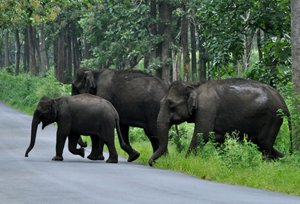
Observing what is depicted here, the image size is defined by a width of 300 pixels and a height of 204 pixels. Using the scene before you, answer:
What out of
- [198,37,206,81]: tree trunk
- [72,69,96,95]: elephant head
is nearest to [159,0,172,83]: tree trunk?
[198,37,206,81]: tree trunk

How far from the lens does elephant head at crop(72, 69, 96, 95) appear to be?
20875 mm

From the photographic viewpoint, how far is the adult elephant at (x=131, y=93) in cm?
2039

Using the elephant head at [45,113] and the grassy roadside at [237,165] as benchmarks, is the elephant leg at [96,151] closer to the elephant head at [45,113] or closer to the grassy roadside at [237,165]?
the grassy roadside at [237,165]

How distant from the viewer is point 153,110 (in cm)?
2034

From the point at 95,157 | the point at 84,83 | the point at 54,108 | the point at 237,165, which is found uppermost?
the point at 84,83

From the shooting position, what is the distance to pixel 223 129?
18.5 meters

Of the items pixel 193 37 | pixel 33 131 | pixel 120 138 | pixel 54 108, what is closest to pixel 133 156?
pixel 120 138

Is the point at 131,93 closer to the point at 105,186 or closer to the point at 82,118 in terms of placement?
the point at 82,118

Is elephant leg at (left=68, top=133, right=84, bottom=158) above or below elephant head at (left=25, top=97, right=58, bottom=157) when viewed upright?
below

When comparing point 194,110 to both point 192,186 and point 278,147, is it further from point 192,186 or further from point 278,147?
point 192,186

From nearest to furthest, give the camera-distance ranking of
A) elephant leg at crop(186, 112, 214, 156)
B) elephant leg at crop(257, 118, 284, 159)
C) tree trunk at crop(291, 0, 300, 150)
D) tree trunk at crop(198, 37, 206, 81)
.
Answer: elephant leg at crop(186, 112, 214, 156), elephant leg at crop(257, 118, 284, 159), tree trunk at crop(291, 0, 300, 150), tree trunk at crop(198, 37, 206, 81)

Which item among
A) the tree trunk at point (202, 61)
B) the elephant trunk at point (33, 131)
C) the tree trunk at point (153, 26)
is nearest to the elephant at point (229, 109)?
the elephant trunk at point (33, 131)

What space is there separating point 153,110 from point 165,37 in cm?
2941

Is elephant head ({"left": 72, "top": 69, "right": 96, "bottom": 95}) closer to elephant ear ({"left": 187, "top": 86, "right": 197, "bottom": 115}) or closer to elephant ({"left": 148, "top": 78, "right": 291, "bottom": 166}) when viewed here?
elephant ({"left": 148, "top": 78, "right": 291, "bottom": 166})
